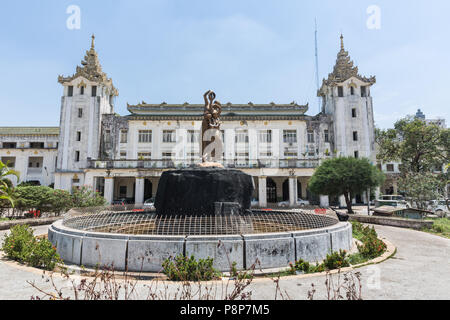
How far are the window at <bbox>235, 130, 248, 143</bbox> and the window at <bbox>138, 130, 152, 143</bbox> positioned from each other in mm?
13200

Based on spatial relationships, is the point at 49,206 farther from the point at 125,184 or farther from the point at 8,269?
the point at 125,184

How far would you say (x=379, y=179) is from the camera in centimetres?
2341

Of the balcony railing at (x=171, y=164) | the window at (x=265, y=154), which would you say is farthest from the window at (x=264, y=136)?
the balcony railing at (x=171, y=164)

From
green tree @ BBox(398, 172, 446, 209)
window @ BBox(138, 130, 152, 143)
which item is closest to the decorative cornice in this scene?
green tree @ BBox(398, 172, 446, 209)

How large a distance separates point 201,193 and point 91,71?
40.3m

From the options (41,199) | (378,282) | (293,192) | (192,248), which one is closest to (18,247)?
(192,248)

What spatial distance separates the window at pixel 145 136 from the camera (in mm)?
39156

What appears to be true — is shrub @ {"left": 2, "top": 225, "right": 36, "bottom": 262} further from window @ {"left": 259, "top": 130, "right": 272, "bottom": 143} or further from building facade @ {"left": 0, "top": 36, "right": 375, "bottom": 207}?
window @ {"left": 259, "top": 130, "right": 272, "bottom": 143}

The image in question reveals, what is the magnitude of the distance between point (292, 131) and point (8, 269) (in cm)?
3730

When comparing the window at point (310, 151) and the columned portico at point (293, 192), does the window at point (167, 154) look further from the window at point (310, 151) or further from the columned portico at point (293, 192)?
the window at point (310, 151)

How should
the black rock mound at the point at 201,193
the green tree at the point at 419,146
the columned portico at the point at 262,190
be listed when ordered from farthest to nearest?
the green tree at the point at 419,146
the columned portico at the point at 262,190
the black rock mound at the point at 201,193

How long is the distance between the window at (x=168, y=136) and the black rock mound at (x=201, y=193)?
29.1m

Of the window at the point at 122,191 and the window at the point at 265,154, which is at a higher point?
the window at the point at 265,154
